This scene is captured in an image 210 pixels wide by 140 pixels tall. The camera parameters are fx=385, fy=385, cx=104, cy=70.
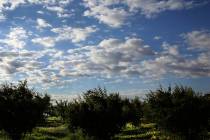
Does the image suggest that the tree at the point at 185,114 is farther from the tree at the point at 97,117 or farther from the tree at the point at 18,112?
the tree at the point at 18,112

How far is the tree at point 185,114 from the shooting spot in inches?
1336

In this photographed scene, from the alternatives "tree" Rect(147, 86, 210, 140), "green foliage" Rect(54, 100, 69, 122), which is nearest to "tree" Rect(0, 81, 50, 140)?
"green foliage" Rect(54, 100, 69, 122)

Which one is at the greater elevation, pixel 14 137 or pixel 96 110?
pixel 96 110

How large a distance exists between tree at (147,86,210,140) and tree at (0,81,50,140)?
37.5 feet

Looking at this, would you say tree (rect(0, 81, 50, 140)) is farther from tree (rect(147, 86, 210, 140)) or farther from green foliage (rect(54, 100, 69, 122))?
tree (rect(147, 86, 210, 140))

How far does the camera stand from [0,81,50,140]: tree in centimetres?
3688

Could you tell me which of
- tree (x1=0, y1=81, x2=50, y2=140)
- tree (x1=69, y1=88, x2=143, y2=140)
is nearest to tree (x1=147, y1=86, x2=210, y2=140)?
tree (x1=69, y1=88, x2=143, y2=140)

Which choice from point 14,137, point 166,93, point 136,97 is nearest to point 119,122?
point 166,93

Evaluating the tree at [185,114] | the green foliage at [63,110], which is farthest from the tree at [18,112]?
the tree at [185,114]

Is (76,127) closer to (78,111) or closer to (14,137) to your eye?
(78,111)

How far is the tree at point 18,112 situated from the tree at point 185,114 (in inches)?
451

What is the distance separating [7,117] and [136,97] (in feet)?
186

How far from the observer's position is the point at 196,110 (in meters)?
34.0

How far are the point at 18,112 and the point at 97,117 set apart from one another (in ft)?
25.3
